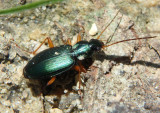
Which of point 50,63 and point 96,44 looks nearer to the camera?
point 50,63

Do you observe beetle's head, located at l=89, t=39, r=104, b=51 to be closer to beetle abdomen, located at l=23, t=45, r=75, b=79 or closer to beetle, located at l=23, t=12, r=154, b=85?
beetle, located at l=23, t=12, r=154, b=85

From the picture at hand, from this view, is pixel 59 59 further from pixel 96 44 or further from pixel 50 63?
pixel 96 44

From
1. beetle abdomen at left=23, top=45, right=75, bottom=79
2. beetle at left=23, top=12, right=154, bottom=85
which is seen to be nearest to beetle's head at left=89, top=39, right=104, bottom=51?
beetle at left=23, top=12, right=154, bottom=85

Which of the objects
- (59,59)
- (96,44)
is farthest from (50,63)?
(96,44)

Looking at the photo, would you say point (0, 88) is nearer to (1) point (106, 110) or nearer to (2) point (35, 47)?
(2) point (35, 47)

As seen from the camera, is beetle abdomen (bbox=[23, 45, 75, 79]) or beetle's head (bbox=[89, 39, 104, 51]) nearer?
beetle abdomen (bbox=[23, 45, 75, 79])

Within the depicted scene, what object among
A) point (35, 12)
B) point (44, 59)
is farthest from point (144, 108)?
point (35, 12)

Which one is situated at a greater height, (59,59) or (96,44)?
(96,44)

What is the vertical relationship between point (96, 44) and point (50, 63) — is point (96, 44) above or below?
above
